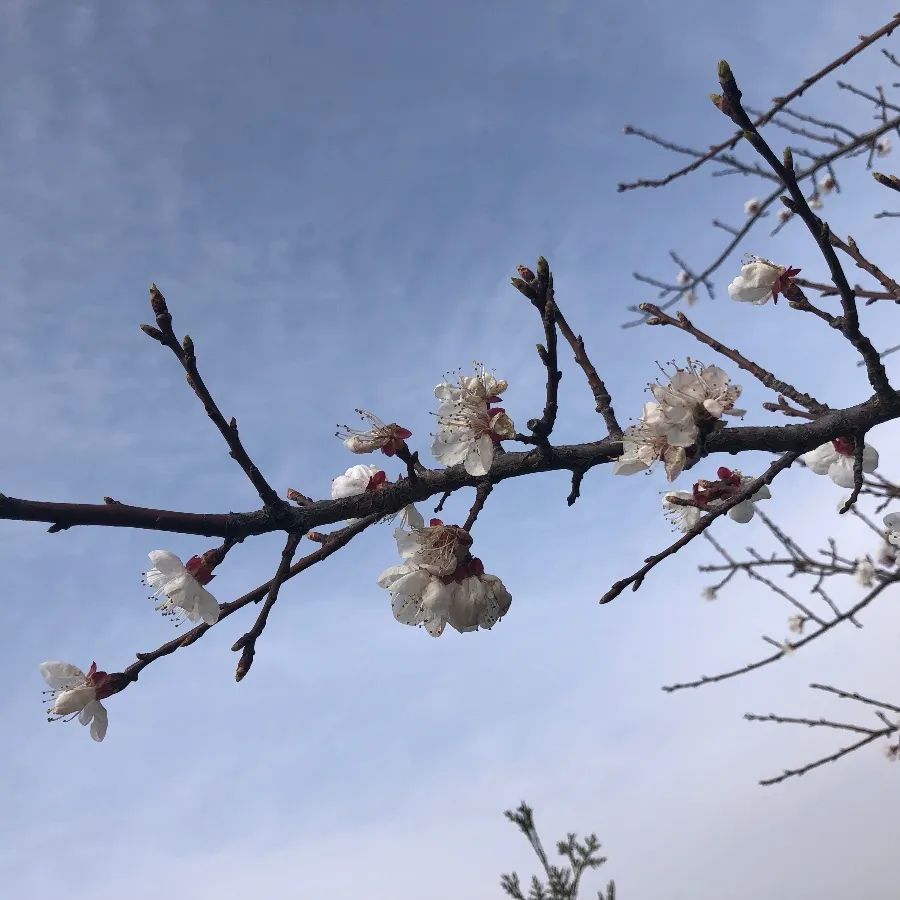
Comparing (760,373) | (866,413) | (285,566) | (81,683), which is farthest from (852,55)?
(81,683)

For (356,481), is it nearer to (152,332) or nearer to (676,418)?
(152,332)

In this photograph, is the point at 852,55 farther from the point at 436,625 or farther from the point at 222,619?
the point at 222,619

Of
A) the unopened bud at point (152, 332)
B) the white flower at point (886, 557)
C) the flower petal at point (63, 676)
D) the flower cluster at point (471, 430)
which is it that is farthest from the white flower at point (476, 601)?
the white flower at point (886, 557)

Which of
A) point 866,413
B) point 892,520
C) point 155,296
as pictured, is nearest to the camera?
point 155,296

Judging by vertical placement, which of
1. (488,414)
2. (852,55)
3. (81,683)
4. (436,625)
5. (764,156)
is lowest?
(436,625)

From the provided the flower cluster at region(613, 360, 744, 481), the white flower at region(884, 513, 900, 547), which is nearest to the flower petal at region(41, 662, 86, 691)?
the flower cluster at region(613, 360, 744, 481)

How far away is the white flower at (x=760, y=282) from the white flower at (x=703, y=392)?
0.73 metres

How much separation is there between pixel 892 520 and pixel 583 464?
1807 millimetres

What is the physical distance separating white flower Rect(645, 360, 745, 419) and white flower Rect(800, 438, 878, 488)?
3.18 ft

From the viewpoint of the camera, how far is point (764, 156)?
1186mm

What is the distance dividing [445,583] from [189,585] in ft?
1.92

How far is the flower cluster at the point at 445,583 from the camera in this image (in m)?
1.66

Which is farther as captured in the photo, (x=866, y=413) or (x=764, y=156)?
(x=866, y=413)

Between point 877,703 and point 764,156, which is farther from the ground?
point 764,156
